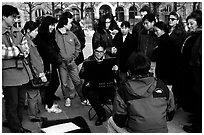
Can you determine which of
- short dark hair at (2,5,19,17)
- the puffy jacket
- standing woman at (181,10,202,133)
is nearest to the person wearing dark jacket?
standing woman at (181,10,202,133)

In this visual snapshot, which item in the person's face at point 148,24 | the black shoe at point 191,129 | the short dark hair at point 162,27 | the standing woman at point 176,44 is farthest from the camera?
the person's face at point 148,24

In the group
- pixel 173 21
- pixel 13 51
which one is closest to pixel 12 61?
pixel 13 51

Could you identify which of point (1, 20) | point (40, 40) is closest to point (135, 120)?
point (1, 20)

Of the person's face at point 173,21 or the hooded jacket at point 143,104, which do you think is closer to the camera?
the hooded jacket at point 143,104

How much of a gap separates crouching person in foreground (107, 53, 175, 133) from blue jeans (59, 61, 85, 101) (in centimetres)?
217

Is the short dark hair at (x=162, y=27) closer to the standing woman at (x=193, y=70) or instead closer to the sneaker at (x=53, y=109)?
the standing woman at (x=193, y=70)

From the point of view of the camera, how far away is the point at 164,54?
4129mm

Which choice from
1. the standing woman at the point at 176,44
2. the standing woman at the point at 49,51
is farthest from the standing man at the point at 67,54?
the standing woman at the point at 176,44

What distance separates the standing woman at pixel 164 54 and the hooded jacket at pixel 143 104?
1595 millimetres

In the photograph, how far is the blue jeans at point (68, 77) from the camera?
464cm

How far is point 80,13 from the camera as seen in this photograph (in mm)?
21141

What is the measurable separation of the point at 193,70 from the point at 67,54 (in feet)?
6.34

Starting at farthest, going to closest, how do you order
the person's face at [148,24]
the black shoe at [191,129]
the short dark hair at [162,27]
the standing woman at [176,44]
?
1. the person's face at [148,24]
2. the short dark hair at [162,27]
3. the standing woman at [176,44]
4. the black shoe at [191,129]

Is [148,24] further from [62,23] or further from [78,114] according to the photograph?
[78,114]
